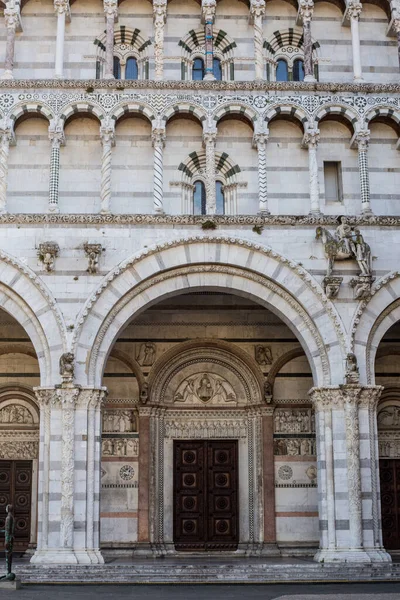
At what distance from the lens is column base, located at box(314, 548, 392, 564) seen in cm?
1564

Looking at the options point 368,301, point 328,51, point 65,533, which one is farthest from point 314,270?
point 65,533

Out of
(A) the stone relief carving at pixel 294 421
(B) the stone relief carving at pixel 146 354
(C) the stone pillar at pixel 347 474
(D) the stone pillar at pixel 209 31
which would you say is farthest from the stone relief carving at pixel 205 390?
(D) the stone pillar at pixel 209 31

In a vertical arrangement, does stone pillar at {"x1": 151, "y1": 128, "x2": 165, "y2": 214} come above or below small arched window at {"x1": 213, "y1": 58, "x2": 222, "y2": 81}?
below

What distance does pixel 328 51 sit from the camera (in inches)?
766

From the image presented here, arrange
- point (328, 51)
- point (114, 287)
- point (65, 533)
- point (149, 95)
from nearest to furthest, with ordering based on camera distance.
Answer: point (65, 533)
point (114, 287)
point (149, 95)
point (328, 51)

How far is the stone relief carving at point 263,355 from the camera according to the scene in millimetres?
19781

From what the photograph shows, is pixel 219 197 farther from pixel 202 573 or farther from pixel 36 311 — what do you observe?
pixel 202 573

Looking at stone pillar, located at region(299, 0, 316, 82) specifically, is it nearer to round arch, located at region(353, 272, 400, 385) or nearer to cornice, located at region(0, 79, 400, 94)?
cornice, located at region(0, 79, 400, 94)

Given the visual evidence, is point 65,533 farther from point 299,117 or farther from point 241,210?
point 299,117

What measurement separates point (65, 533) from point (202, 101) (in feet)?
30.5

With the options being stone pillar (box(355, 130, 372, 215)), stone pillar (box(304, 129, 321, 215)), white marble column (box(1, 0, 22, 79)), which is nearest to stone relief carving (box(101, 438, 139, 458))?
stone pillar (box(304, 129, 321, 215))

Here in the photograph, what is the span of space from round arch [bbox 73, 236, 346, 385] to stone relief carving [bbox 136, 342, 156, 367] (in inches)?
109

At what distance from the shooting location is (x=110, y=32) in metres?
18.8

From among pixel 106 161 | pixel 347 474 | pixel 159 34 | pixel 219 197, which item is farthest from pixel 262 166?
pixel 347 474
